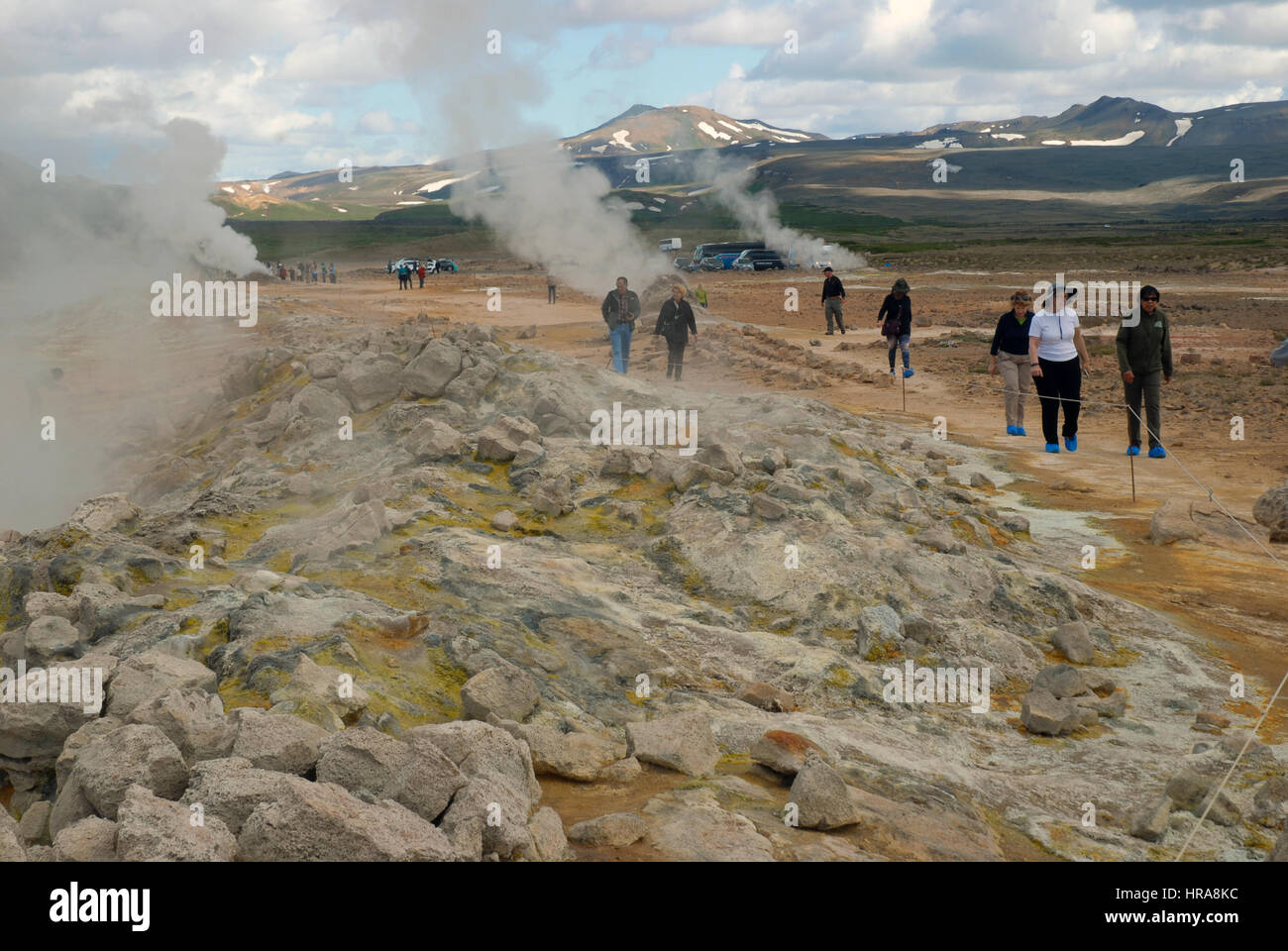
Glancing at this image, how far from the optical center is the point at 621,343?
16000 mm

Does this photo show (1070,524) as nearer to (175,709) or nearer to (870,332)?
(175,709)

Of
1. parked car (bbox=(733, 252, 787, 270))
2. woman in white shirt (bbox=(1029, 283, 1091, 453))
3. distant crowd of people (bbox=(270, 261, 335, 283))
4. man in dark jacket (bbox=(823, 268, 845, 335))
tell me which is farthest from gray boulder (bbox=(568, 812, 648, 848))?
parked car (bbox=(733, 252, 787, 270))

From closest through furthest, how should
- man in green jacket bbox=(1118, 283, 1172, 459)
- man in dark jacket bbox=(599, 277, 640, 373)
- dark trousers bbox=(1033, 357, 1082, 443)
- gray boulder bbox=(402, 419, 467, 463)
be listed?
gray boulder bbox=(402, 419, 467, 463) → man in green jacket bbox=(1118, 283, 1172, 459) → dark trousers bbox=(1033, 357, 1082, 443) → man in dark jacket bbox=(599, 277, 640, 373)

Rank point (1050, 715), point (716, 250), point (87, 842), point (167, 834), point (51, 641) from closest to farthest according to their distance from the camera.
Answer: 1. point (167, 834)
2. point (87, 842)
3. point (51, 641)
4. point (1050, 715)
5. point (716, 250)

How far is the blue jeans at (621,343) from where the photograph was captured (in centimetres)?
1593

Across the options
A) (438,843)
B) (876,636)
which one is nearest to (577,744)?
(438,843)

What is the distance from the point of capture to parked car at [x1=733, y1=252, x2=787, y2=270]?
56688 millimetres

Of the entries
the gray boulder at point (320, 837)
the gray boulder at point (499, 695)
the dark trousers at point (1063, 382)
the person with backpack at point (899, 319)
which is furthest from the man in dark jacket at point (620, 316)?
the gray boulder at point (320, 837)

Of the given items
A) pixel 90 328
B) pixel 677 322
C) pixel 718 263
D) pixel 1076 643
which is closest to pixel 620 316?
pixel 677 322

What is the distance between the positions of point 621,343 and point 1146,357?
24.0 feet

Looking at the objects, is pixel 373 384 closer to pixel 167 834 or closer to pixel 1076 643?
pixel 1076 643

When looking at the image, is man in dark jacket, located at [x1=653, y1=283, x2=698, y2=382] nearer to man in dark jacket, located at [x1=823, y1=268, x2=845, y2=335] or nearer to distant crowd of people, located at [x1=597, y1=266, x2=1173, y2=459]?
distant crowd of people, located at [x1=597, y1=266, x2=1173, y2=459]

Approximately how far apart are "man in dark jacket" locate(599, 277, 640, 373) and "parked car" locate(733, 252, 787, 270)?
41.6 m

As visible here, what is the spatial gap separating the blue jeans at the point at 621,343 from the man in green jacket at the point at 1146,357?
6903 millimetres
